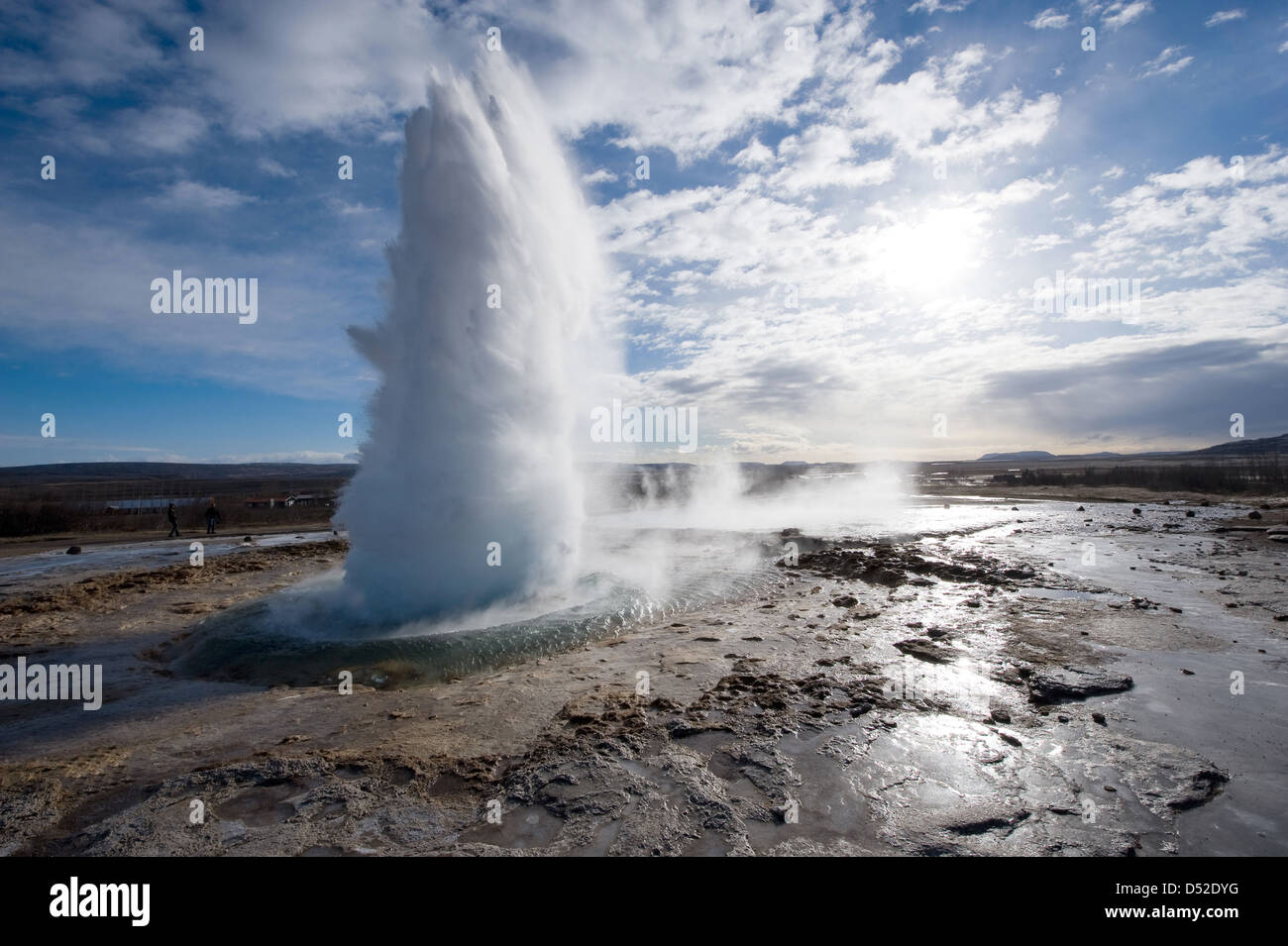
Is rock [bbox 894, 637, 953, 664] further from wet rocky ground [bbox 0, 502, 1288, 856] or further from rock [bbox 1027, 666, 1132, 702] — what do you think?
rock [bbox 1027, 666, 1132, 702]

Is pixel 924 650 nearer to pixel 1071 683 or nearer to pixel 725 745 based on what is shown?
pixel 1071 683

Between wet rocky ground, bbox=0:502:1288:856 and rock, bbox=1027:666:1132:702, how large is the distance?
38mm

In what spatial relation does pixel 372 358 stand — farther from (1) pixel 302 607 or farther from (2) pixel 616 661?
(2) pixel 616 661

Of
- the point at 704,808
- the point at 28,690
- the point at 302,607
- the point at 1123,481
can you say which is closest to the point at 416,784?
the point at 704,808

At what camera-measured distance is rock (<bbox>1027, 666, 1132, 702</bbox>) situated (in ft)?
21.2

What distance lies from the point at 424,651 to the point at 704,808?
6.20 metres

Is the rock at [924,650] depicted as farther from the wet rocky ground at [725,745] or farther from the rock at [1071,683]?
the rock at [1071,683]

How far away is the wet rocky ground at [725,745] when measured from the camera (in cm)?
393

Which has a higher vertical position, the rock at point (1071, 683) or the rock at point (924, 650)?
the rock at point (1071, 683)

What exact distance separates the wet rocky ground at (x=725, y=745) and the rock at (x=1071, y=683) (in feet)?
0.12

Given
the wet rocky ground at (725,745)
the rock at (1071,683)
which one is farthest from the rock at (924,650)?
the rock at (1071,683)

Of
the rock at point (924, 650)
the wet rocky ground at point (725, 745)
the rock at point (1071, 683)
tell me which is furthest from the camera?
the rock at point (924, 650)

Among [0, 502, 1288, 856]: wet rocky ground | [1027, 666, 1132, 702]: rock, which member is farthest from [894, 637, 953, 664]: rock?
[1027, 666, 1132, 702]: rock

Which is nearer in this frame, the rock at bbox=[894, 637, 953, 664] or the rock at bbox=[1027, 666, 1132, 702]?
the rock at bbox=[1027, 666, 1132, 702]
